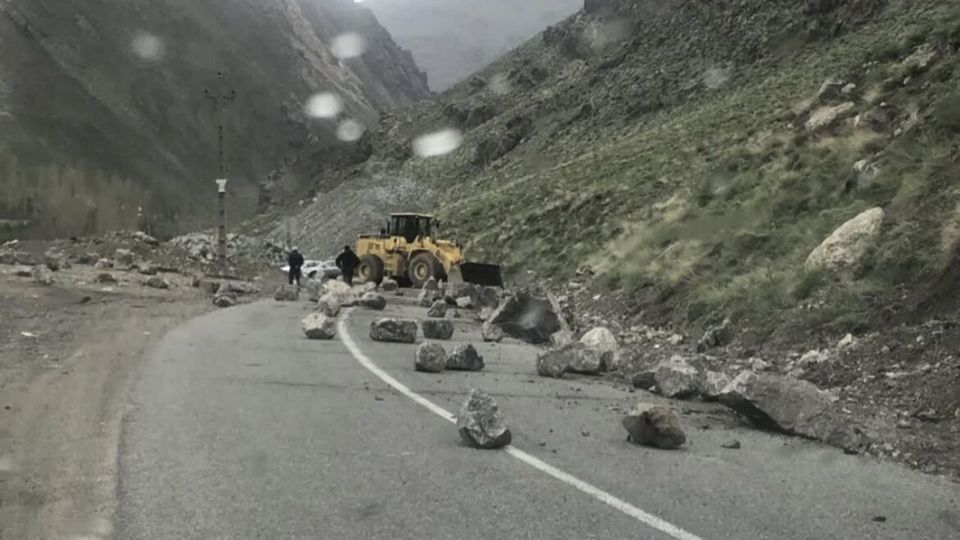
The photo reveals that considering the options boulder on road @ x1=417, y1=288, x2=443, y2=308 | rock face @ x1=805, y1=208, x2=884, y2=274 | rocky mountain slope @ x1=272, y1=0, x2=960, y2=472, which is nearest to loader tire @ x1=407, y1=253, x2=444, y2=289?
rocky mountain slope @ x1=272, y1=0, x2=960, y2=472

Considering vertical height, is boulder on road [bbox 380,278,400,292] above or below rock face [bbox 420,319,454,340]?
above

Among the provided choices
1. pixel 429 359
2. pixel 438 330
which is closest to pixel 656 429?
pixel 429 359

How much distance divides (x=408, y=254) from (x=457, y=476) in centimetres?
2603

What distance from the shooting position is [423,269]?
31219 millimetres

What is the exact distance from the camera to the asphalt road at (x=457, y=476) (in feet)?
17.9

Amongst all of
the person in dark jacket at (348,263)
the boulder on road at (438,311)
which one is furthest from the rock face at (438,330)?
the person in dark jacket at (348,263)

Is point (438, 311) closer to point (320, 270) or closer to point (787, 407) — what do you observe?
point (787, 407)

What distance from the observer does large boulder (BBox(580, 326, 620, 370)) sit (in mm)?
12703

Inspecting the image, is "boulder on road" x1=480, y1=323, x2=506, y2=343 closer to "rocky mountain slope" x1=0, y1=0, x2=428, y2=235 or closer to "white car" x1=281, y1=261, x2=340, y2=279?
"white car" x1=281, y1=261, x2=340, y2=279

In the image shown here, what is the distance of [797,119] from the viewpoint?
25.6 metres

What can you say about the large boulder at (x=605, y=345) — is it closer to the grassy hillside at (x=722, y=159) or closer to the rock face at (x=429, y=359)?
the grassy hillside at (x=722, y=159)

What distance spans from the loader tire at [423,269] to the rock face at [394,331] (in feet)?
50.2

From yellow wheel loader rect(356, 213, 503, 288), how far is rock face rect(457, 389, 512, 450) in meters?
22.8

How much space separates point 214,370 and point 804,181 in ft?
40.5
